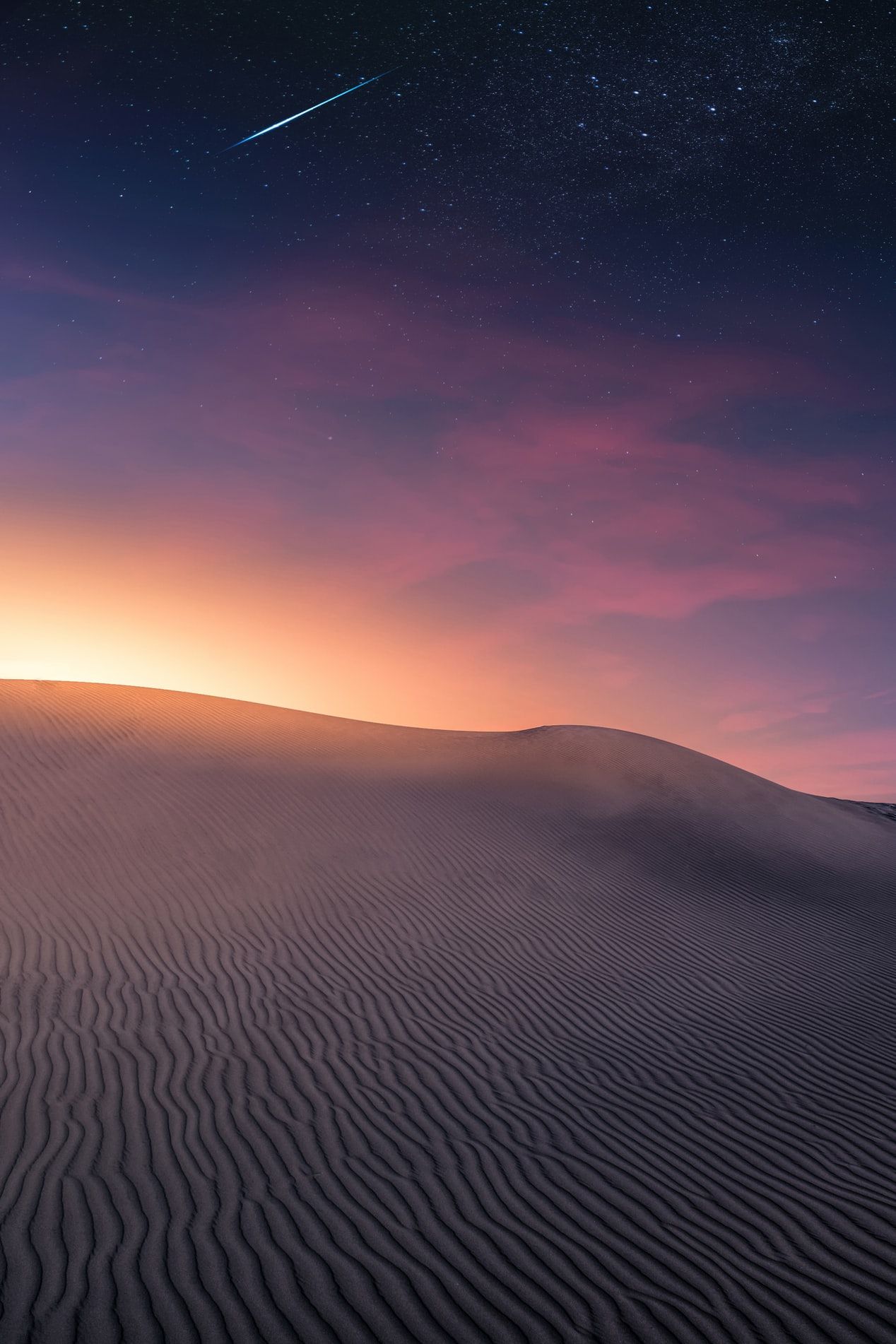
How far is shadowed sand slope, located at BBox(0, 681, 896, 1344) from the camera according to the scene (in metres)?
3.73

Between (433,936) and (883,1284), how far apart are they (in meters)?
8.26

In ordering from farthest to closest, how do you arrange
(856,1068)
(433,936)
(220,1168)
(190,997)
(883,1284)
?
(433,936), (190,997), (856,1068), (220,1168), (883,1284)

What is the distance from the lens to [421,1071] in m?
7.09

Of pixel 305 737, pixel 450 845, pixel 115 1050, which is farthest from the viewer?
pixel 305 737

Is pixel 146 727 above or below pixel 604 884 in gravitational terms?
above

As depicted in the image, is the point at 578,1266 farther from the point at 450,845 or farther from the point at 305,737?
the point at 305,737

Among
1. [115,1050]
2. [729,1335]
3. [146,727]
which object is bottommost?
[115,1050]

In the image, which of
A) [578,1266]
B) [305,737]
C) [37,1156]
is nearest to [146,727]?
[305,737]

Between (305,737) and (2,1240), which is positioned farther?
(305,737)

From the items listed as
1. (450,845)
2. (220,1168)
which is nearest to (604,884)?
(450,845)

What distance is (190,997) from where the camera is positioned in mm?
8820

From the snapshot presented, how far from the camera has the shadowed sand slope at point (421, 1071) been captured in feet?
12.2

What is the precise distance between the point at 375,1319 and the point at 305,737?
22.0m

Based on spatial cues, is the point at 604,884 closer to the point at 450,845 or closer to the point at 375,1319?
the point at 450,845
